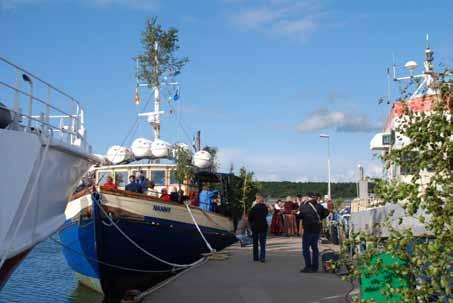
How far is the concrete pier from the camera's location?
28.6ft

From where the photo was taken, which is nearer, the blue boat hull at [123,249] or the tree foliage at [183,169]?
the blue boat hull at [123,249]

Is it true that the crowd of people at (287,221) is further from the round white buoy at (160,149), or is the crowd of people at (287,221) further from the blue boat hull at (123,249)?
the blue boat hull at (123,249)

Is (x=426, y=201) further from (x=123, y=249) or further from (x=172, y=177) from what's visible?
(x=172, y=177)

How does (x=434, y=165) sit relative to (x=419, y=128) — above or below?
below

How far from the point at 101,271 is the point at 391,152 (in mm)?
9218

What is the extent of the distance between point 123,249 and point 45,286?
4.43 metres

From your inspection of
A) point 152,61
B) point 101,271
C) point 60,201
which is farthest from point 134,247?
point 152,61

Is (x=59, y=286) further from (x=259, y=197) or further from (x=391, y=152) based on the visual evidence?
(x=391, y=152)

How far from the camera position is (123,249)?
12.3 meters

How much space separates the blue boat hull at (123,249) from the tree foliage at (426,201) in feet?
28.0

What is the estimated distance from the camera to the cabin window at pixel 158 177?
55.4ft

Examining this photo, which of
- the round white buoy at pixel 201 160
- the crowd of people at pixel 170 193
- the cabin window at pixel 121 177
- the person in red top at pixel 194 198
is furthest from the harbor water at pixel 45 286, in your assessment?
the round white buoy at pixel 201 160

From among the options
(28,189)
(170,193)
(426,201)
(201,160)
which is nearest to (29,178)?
(28,189)

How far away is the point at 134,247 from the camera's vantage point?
1248 centimetres
